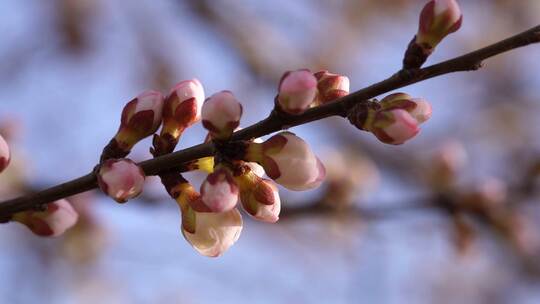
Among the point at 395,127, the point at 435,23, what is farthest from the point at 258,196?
the point at 435,23

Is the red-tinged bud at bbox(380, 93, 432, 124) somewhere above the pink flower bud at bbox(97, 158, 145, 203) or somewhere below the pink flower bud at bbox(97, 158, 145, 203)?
above

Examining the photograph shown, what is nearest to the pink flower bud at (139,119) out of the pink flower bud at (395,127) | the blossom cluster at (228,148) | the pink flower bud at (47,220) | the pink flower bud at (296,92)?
the blossom cluster at (228,148)

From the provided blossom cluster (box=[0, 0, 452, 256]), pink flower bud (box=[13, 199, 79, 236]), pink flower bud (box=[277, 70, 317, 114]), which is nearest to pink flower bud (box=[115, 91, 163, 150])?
blossom cluster (box=[0, 0, 452, 256])

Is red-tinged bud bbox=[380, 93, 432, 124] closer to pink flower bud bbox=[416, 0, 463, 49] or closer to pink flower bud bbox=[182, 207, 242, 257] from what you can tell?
pink flower bud bbox=[416, 0, 463, 49]

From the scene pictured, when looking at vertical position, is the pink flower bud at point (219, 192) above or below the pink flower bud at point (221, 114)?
below

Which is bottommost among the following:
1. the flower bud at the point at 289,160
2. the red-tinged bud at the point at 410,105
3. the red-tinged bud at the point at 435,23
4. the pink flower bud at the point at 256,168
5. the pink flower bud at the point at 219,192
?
the pink flower bud at the point at 219,192

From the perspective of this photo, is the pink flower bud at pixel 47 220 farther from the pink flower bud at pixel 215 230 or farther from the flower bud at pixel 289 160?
the flower bud at pixel 289 160

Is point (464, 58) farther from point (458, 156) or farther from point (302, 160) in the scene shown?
point (458, 156)
